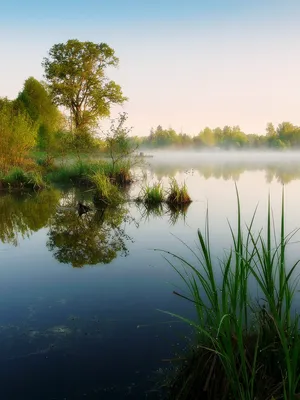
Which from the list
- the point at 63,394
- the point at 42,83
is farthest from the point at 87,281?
the point at 42,83

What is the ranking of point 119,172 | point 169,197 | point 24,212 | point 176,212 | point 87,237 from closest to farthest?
point 87,237
point 176,212
point 24,212
point 169,197
point 119,172

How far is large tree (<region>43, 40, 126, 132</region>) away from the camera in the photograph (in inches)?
1780

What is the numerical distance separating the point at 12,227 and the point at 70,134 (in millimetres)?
17528

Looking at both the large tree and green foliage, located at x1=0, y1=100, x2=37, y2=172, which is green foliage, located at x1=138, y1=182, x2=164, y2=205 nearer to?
green foliage, located at x1=0, y1=100, x2=37, y2=172

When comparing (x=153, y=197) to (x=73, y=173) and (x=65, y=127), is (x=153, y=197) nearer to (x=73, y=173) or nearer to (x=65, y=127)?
(x=73, y=173)

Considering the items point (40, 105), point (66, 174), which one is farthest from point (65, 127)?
point (66, 174)

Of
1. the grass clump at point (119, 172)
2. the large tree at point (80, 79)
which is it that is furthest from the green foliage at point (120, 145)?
the large tree at point (80, 79)

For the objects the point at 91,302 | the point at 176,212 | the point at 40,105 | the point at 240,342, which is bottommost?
the point at 91,302

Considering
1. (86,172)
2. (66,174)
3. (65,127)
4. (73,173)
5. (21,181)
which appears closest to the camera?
(21,181)

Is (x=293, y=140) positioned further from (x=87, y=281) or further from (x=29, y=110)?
(x=87, y=281)

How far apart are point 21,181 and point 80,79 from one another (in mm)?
26645

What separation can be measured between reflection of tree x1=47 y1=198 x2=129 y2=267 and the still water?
1.1 inches

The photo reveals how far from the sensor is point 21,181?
22938mm

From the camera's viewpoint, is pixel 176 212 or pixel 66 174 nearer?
pixel 176 212
